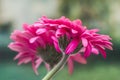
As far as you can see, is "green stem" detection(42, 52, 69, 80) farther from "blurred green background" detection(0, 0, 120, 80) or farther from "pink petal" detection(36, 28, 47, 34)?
"blurred green background" detection(0, 0, 120, 80)

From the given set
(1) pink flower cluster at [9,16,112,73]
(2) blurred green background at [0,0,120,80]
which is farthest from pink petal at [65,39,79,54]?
(2) blurred green background at [0,0,120,80]

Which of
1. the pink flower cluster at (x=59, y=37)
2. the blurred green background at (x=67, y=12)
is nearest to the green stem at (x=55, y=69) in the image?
the pink flower cluster at (x=59, y=37)

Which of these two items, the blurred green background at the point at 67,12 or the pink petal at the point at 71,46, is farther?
the blurred green background at the point at 67,12

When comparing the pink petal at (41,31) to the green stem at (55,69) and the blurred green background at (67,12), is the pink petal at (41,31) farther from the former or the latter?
the blurred green background at (67,12)

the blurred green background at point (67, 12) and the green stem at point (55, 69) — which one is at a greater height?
the green stem at point (55, 69)

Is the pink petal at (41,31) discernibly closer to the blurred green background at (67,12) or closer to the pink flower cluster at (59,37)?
the pink flower cluster at (59,37)

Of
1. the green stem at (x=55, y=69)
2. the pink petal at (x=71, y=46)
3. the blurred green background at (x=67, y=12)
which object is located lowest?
the blurred green background at (x=67, y=12)
